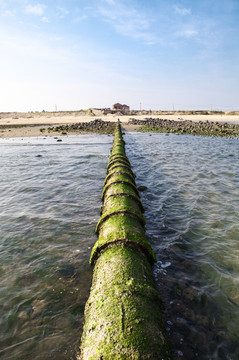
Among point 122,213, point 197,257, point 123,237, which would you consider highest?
point 122,213

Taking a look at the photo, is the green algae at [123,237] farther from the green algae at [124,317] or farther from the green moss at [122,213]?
the green algae at [124,317]

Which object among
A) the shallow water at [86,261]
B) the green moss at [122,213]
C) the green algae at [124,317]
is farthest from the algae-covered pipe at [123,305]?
the shallow water at [86,261]

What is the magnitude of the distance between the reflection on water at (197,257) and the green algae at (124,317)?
38.4 inches

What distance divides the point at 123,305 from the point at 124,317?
0.15m

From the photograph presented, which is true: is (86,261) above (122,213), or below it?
below

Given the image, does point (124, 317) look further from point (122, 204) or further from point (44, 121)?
point (44, 121)

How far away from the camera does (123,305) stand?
2635 millimetres

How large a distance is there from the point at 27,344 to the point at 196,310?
2682 millimetres

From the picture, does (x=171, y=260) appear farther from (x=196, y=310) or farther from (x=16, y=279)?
(x=16, y=279)

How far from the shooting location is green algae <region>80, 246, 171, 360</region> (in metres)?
2.24

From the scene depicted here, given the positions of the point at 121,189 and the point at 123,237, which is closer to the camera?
the point at 123,237

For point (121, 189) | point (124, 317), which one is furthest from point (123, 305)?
point (121, 189)

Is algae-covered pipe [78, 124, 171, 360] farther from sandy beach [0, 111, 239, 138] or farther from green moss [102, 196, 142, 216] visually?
sandy beach [0, 111, 239, 138]

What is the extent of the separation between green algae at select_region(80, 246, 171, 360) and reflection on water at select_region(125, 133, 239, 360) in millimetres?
975
